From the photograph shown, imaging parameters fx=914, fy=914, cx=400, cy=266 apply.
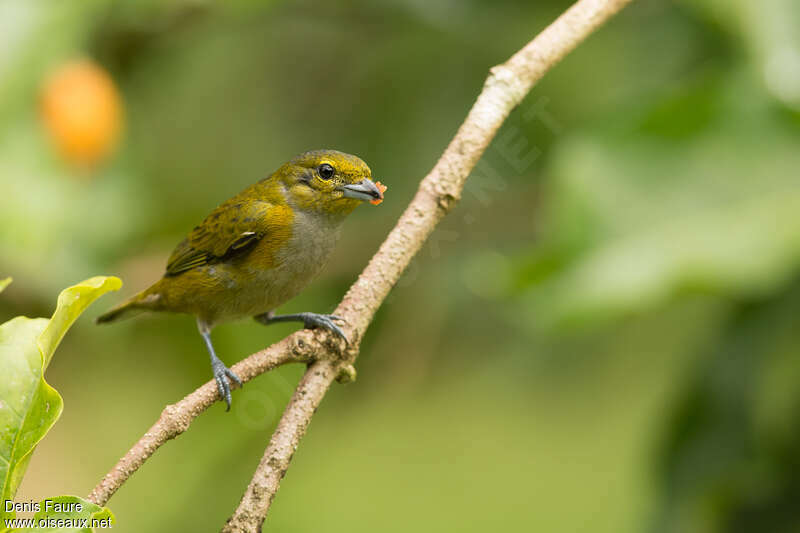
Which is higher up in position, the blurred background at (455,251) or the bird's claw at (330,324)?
the blurred background at (455,251)

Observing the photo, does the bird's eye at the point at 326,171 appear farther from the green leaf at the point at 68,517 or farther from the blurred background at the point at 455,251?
the green leaf at the point at 68,517

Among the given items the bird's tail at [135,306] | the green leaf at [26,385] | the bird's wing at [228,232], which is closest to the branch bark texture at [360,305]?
the green leaf at [26,385]

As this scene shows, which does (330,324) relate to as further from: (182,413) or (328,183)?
(328,183)

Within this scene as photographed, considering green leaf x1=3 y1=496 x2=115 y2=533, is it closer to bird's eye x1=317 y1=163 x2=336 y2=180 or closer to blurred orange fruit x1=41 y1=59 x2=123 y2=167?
bird's eye x1=317 y1=163 x2=336 y2=180

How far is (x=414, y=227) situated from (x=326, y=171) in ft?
1.84

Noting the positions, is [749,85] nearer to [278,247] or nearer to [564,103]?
[564,103]

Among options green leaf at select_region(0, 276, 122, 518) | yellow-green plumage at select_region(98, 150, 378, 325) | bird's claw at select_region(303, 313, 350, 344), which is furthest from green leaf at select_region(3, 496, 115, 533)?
yellow-green plumage at select_region(98, 150, 378, 325)

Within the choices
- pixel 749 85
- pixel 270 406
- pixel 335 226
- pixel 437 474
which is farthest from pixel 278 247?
pixel 437 474

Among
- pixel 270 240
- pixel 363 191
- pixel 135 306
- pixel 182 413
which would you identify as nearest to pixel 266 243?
pixel 270 240

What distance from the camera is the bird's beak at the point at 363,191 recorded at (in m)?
2.67

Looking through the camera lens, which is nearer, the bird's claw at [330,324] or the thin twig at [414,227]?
the thin twig at [414,227]

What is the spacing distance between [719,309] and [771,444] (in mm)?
648

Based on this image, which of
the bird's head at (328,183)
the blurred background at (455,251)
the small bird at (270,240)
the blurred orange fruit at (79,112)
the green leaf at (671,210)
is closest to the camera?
the bird's head at (328,183)

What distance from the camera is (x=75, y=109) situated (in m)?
4.16
